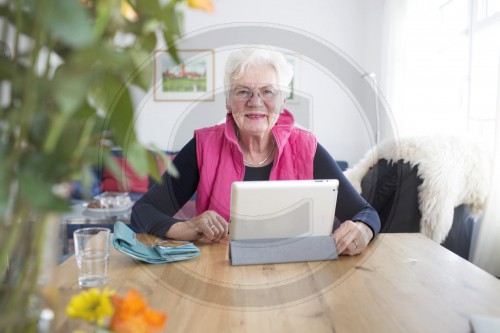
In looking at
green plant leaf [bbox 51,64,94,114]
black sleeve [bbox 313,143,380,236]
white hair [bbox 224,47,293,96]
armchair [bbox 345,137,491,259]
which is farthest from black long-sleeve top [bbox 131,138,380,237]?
green plant leaf [bbox 51,64,94,114]

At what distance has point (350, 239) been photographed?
115cm

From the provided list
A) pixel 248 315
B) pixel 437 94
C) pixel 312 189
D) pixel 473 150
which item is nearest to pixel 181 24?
pixel 248 315

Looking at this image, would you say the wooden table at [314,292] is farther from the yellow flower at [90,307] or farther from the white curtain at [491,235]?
the white curtain at [491,235]

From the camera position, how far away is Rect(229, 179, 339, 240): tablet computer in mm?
1051

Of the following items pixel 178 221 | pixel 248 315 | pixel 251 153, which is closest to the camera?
pixel 248 315

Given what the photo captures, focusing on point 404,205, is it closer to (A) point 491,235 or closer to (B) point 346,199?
(A) point 491,235

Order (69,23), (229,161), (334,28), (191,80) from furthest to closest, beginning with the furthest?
(334,28), (191,80), (229,161), (69,23)

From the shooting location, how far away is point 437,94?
3512mm

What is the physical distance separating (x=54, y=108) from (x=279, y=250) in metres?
0.83

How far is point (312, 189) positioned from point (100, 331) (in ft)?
2.55

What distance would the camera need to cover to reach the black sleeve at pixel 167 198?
1.33 m

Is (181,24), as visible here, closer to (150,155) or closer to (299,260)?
(150,155)

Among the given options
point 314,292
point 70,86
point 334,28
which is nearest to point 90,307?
point 70,86

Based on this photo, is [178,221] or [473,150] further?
[473,150]
